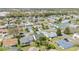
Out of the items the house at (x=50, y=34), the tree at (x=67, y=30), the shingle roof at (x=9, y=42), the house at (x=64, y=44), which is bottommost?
the house at (x=64, y=44)

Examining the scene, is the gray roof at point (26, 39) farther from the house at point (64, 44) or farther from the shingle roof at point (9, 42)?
the house at point (64, 44)

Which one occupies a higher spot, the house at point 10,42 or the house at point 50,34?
the house at point 50,34

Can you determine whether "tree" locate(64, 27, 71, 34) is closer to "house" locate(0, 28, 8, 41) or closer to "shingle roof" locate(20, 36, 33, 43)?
"shingle roof" locate(20, 36, 33, 43)

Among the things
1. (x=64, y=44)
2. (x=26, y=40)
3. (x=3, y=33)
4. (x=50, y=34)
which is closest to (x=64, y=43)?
(x=64, y=44)

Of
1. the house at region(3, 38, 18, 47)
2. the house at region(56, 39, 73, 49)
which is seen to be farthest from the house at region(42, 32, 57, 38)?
the house at region(3, 38, 18, 47)

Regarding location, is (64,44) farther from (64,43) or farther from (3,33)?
(3,33)

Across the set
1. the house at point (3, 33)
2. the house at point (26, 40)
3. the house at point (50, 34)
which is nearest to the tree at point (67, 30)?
the house at point (50, 34)
